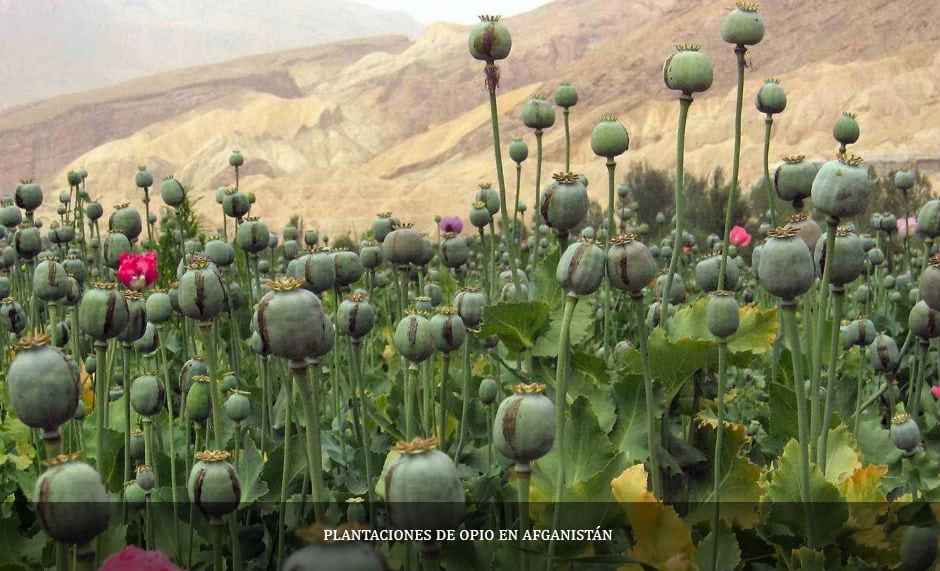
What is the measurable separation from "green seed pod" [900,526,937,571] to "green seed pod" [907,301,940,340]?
600mm

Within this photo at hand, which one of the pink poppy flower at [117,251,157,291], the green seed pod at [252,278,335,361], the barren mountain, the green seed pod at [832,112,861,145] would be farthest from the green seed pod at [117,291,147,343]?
the barren mountain

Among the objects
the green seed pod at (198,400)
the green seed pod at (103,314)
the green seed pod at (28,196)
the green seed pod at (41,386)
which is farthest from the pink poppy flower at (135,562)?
the green seed pod at (28,196)

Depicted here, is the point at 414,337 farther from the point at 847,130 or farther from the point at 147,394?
the point at 847,130

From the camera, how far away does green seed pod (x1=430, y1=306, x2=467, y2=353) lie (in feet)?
6.14

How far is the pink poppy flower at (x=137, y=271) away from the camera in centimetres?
217

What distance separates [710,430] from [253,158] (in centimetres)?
4685

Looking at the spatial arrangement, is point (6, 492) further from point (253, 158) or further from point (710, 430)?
point (253, 158)

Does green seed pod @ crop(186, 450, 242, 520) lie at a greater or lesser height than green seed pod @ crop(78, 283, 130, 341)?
lesser

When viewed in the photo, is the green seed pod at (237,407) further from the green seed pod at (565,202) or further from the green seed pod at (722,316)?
the green seed pod at (722,316)

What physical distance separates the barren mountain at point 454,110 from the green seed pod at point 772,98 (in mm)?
27309

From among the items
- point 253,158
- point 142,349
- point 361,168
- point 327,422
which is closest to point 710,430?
point 327,422

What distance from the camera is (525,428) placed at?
3.84ft

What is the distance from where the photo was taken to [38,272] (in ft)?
6.43

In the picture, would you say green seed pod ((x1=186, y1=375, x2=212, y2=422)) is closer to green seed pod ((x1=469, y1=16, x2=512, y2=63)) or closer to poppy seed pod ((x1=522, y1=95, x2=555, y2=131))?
green seed pod ((x1=469, y1=16, x2=512, y2=63))
